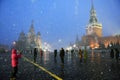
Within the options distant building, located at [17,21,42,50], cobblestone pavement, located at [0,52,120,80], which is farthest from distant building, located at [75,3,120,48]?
cobblestone pavement, located at [0,52,120,80]

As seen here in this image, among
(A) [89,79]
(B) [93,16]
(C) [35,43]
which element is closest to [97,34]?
(B) [93,16]

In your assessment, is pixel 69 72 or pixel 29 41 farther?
pixel 29 41

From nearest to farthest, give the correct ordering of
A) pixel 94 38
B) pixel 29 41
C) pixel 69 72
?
pixel 69 72
pixel 94 38
pixel 29 41

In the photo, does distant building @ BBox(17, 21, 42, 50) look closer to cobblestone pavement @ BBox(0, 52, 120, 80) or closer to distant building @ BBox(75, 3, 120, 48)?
distant building @ BBox(75, 3, 120, 48)

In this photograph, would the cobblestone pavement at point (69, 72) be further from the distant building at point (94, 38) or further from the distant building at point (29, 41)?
the distant building at point (29, 41)

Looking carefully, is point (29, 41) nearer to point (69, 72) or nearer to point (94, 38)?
point (94, 38)

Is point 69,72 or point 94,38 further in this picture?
point 94,38

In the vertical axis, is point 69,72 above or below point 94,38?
below

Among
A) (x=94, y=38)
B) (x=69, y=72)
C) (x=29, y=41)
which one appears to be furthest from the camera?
(x=29, y=41)

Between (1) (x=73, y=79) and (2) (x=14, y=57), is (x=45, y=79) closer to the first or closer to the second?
(1) (x=73, y=79)

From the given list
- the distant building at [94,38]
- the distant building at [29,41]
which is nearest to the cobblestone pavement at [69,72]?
the distant building at [94,38]

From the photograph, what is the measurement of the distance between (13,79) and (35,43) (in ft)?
573

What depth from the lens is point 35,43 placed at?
7215 inches

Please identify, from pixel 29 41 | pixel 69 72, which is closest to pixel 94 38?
pixel 29 41
